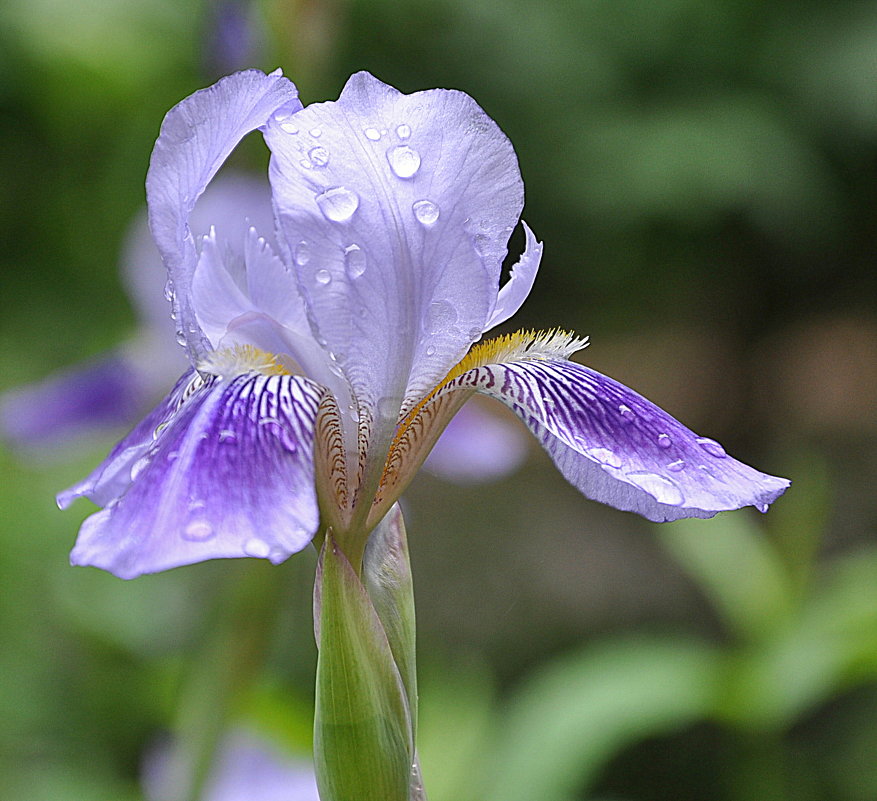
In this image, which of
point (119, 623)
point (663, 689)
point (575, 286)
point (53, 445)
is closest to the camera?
point (53, 445)

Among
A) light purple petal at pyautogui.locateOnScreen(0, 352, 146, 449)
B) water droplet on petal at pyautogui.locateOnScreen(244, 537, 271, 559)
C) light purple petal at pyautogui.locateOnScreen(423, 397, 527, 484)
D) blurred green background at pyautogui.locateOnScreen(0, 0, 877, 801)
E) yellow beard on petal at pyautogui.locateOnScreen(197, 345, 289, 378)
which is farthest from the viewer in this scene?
blurred green background at pyautogui.locateOnScreen(0, 0, 877, 801)

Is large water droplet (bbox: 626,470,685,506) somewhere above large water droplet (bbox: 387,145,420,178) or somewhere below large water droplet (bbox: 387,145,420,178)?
below

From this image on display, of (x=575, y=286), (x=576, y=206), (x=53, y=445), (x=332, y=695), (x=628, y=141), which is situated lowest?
(x=575, y=286)

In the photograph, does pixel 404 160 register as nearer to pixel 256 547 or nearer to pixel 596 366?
pixel 256 547

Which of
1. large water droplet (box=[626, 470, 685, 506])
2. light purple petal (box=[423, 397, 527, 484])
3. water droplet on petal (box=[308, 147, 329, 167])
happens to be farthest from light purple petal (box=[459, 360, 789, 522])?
light purple petal (box=[423, 397, 527, 484])

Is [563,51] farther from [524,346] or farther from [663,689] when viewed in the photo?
[524,346]

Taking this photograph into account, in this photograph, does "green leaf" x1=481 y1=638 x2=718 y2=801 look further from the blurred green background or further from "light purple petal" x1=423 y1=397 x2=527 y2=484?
"light purple petal" x1=423 y1=397 x2=527 y2=484

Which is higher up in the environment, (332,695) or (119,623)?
(332,695)

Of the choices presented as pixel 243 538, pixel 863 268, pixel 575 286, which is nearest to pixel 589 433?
pixel 243 538
